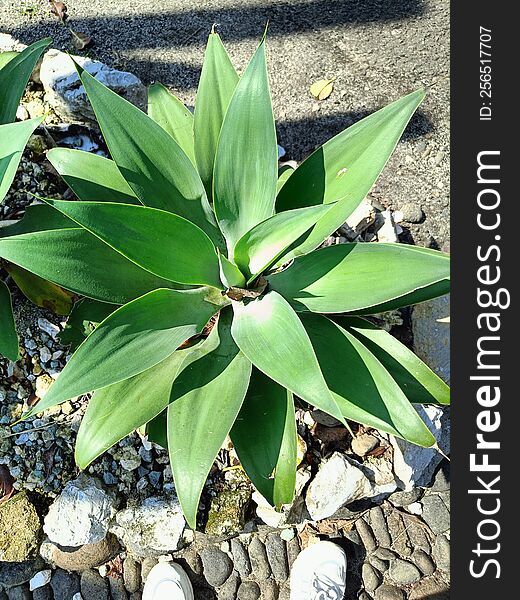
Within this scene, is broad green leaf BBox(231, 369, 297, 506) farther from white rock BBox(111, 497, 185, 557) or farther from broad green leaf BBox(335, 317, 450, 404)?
white rock BBox(111, 497, 185, 557)

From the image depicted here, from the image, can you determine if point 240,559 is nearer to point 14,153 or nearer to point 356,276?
point 356,276

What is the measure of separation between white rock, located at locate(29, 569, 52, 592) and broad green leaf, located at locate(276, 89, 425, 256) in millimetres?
1546

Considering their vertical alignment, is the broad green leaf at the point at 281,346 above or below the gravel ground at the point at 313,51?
below

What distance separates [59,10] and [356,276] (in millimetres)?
1923

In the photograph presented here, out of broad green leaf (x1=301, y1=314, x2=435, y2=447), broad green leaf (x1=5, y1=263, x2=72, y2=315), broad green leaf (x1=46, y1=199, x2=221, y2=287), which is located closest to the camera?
broad green leaf (x1=46, y1=199, x2=221, y2=287)

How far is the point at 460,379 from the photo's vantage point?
1931mm

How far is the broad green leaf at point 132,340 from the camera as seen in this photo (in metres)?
1.22

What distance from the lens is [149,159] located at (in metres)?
1.41

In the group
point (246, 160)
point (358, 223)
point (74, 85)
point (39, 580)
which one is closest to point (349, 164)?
point (246, 160)

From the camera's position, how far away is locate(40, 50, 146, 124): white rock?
87.2 inches

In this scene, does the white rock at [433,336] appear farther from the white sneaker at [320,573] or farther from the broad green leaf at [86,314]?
the broad green leaf at [86,314]

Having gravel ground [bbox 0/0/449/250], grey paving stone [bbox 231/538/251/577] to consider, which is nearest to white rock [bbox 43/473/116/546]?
grey paving stone [bbox 231/538/251/577]

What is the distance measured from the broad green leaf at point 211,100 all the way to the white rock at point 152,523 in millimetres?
1171

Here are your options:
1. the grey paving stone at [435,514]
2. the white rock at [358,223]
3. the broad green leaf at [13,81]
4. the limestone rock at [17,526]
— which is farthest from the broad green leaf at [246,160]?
the grey paving stone at [435,514]
